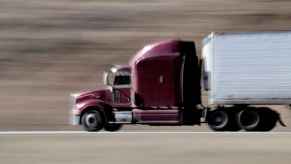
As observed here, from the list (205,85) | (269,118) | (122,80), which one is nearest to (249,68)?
(205,85)

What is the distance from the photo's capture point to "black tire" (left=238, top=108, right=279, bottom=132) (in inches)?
1004

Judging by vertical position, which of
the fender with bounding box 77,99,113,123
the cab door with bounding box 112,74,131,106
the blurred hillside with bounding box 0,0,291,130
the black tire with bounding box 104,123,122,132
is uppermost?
the blurred hillside with bounding box 0,0,291,130

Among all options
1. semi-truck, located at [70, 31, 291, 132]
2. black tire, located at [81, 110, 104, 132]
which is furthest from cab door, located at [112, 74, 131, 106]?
black tire, located at [81, 110, 104, 132]

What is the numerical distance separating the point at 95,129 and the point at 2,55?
17167 mm

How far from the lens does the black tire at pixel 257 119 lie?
25500 millimetres

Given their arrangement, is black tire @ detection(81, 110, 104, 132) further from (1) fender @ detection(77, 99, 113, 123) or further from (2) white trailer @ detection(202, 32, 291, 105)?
(2) white trailer @ detection(202, 32, 291, 105)

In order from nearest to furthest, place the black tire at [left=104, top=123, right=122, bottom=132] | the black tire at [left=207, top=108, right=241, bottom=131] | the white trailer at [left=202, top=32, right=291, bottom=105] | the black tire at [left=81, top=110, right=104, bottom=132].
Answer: the white trailer at [left=202, top=32, right=291, bottom=105] < the black tire at [left=207, top=108, right=241, bottom=131] < the black tire at [left=81, top=110, right=104, bottom=132] < the black tire at [left=104, top=123, right=122, bottom=132]

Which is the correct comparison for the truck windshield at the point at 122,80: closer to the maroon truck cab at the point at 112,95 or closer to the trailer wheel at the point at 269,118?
the maroon truck cab at the point at 112,95

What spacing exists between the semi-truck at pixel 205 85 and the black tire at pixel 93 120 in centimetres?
3

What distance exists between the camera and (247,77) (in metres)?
25.7

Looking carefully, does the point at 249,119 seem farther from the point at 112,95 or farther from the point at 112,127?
the point at 112,127

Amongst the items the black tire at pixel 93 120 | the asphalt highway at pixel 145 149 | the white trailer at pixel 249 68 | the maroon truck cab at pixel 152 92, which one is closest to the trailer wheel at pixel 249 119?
the white trailer at pixel 249 68
